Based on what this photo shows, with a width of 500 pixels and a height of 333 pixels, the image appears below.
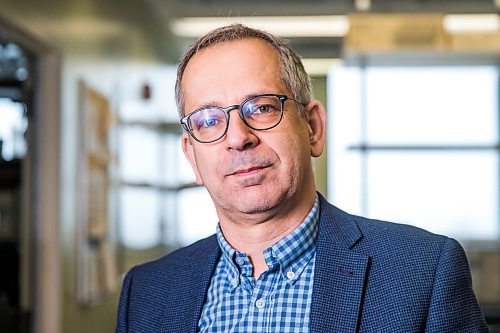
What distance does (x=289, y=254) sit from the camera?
5.03ft

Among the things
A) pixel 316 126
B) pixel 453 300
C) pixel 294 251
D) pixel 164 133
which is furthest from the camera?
pixel 164 133

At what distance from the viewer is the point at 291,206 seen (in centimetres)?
155

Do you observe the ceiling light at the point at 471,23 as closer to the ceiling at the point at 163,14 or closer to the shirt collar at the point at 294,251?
the ceiling at the point at 163,14

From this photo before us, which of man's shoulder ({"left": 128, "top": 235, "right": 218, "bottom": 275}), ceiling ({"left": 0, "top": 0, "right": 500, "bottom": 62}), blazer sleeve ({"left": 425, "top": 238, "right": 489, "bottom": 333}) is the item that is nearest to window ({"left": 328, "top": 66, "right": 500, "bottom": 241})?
ceiling ({"left": 0, "top": 0, "right": 500, "bottom": 62})

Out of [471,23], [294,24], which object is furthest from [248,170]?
[294,24]

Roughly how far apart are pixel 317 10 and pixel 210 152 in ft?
20.5

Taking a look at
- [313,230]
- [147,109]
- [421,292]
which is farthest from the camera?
[147,109]

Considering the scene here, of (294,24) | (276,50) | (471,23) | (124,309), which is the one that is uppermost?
(294,24)

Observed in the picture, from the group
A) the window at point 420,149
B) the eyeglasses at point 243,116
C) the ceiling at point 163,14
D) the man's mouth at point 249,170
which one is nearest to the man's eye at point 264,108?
the eyeglasses at point 243,116

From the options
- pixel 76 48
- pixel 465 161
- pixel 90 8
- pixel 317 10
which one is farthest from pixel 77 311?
pixel 317 10

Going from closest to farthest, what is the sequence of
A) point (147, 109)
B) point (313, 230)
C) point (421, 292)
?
point (421, 292)
point (313, 230)
point (147, 109)

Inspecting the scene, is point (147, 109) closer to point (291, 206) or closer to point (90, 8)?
point (90, 8)

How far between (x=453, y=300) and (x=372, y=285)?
15 cm

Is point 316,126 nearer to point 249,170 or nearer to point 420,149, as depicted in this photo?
point 249,170
